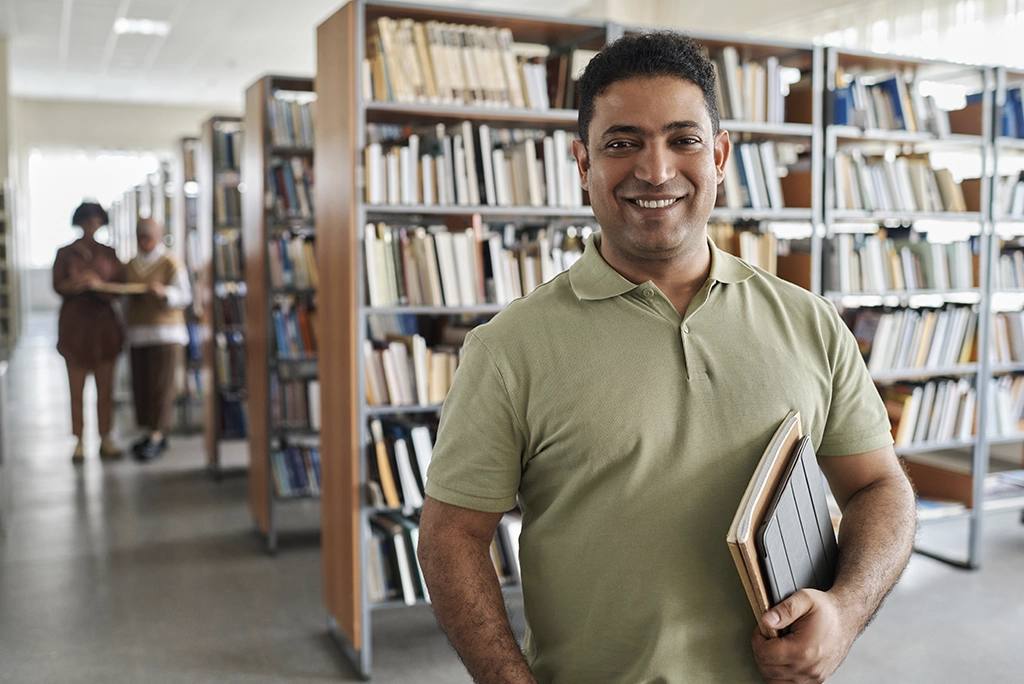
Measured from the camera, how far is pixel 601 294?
4.25 ft

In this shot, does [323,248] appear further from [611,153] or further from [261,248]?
[611,153]

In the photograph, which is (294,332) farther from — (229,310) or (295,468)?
(229,310)

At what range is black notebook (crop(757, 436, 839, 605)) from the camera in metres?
1.16

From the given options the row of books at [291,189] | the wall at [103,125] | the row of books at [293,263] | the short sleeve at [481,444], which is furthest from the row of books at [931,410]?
the wall at [103,125]

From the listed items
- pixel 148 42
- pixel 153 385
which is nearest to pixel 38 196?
pixel 148 42

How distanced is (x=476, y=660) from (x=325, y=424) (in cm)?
257

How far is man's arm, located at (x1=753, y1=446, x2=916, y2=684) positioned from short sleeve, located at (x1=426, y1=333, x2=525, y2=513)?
38 cm

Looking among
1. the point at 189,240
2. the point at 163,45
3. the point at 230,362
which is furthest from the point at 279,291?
the point at 163,45

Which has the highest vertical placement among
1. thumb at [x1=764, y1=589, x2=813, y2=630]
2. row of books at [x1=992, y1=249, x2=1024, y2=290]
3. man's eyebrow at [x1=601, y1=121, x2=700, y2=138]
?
Result: man's eyebrow at [x1=601, y1=121, x2=700, y2=138]

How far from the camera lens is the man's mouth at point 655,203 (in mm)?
1272

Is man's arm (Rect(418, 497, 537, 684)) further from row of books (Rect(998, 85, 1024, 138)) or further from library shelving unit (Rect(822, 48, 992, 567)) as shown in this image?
row of books (Rect(998, 85, 1024, 138))

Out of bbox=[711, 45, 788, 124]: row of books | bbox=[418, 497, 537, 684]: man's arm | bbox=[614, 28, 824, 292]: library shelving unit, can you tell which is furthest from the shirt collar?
bbox=[711, 45, 788, 124]: row of books

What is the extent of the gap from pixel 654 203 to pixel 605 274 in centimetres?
12

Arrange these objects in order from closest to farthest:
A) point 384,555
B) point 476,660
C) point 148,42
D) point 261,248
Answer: point 476,660
point 384,555
point 261,248
point 148,42
